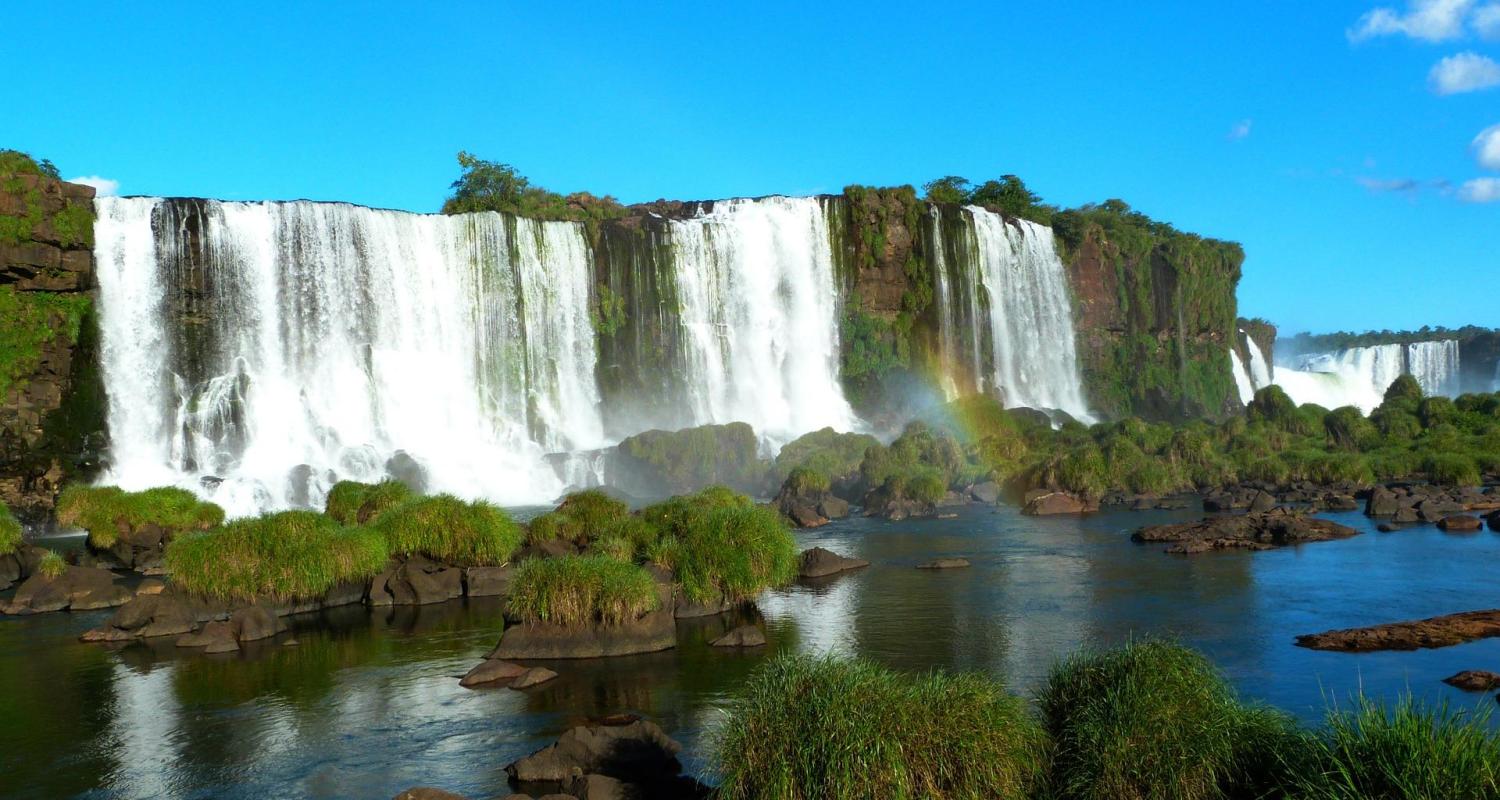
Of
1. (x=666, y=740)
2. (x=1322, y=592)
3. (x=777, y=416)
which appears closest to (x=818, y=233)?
(x=777, y=416)

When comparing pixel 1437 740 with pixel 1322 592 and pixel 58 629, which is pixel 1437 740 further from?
pixel 58 629

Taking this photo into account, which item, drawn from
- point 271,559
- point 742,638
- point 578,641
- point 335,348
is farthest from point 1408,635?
point 335,348

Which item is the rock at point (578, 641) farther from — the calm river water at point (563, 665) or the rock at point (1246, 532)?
the rock at point (1246, 532)

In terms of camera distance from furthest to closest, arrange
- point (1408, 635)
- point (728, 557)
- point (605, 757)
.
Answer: point (728, 557) → point (1408, 635) → point (605, 757)

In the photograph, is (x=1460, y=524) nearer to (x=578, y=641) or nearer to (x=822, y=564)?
(x=822, y=564)

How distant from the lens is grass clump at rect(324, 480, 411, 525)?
29.2m

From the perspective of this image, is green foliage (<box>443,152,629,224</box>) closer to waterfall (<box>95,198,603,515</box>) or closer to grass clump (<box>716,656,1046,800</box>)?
waterfall (<box>95,198,603,515</box>)

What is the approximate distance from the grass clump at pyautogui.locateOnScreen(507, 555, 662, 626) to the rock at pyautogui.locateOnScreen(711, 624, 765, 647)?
133 centimetres

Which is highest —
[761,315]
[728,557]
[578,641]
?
[761,315]

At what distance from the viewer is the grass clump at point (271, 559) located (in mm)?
23578

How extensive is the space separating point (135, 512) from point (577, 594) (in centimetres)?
1822

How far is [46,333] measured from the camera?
45.8m

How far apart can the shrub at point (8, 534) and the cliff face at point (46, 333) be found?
14.1m

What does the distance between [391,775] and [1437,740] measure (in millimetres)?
10359
